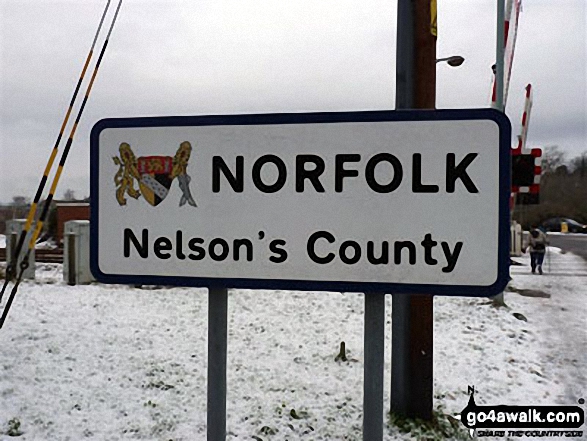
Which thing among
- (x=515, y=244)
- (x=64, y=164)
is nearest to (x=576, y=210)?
(x=515, y=244)

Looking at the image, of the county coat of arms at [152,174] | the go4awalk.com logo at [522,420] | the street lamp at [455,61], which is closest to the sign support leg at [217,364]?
the county coat of arms at [152,174]

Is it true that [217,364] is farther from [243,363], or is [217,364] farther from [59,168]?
[243,363]

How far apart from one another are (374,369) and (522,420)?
3.82 meters

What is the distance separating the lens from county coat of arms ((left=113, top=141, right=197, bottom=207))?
1804 mm

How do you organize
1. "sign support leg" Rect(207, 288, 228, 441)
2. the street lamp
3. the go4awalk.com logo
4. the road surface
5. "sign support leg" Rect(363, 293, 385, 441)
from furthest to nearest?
the road surface, the street lamp, the go4awalk.com logo, "sign support leg" Rect(207, 288, 228, 441), "sign support leg" Rect(363, 293, 385, 441)

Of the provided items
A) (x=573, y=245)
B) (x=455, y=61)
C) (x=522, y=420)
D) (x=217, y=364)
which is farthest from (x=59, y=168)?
(x=573, y=245)

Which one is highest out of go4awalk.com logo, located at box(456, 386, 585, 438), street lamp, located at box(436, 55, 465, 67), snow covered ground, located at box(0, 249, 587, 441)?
street lamp, located at box(436, 55, 465, 67)

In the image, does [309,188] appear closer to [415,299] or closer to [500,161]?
[500,161]

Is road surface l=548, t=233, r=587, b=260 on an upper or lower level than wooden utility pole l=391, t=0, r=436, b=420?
lower

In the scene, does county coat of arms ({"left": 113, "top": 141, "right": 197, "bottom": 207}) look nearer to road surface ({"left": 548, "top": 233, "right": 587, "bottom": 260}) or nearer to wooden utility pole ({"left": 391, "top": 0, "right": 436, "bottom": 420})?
wooden utility pole ({"left": 391, "top": 0, "right": 436, "bottom": 420})

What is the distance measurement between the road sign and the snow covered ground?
9.12 ft

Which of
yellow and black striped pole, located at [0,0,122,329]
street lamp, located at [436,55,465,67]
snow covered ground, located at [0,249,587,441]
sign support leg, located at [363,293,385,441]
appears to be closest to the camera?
sign support leg, located at [363,293,385,441]

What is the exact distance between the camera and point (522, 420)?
4.88 metres

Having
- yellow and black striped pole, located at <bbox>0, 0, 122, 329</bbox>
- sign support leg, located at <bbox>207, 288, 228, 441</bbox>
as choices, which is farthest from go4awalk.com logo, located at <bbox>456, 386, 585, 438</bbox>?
yellow and black striped pole, located at <bbox>0, 0, 122, 329</bbox>
